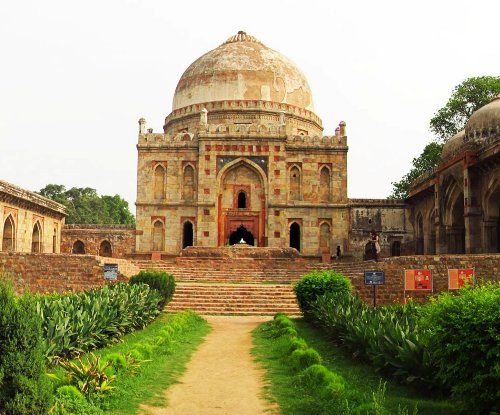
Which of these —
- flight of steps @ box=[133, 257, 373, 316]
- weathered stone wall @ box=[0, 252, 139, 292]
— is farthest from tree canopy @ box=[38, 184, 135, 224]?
weathered stone wall @ box=[0, 252, 139, 292]

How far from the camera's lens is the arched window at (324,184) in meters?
30.9

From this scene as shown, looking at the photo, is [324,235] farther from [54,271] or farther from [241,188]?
[54,271]

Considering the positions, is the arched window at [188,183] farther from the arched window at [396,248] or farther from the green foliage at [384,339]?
the green foliage at [384,339]

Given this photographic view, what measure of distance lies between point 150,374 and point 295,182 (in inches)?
925

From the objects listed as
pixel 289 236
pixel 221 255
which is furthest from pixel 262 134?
pixel 221 255

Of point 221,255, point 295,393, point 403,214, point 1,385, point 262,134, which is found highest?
point 262,134

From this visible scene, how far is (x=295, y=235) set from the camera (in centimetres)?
3109

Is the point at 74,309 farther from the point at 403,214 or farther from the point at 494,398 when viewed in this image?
the point at 403,214

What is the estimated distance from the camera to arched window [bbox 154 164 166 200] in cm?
3094

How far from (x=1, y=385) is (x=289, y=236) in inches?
1011

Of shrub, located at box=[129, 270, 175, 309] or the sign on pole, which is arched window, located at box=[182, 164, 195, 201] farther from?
shrub, located at box=[129, 270, 175, 309]

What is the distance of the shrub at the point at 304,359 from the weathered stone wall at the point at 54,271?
1019 centimetres

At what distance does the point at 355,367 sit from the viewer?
862 centimetres

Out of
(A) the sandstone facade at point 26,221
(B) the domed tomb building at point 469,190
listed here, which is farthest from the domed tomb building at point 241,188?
(B) the domed tomb building at point 469,190
